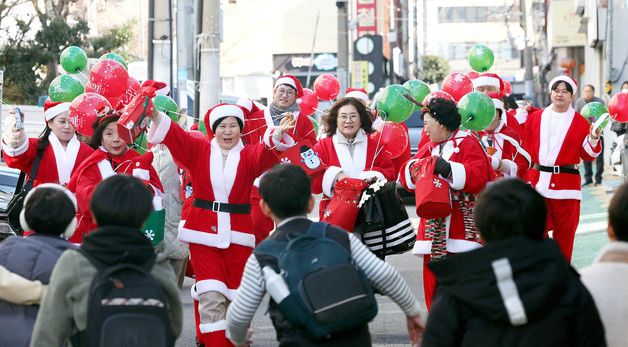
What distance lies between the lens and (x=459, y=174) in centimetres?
809

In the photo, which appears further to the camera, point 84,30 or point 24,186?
point 84,30

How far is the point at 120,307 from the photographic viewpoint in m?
4.70

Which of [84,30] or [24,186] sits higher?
[84,30]

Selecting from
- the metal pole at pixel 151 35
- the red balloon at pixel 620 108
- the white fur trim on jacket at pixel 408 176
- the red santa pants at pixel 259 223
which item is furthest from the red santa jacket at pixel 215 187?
the metal pole at pixel 151 35

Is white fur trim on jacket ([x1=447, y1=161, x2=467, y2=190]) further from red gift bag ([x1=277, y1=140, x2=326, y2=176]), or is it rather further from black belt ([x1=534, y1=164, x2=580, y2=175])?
black belt ([x1=534, y1=164, x2=580, y2=175])

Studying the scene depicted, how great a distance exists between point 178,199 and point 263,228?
73 centimetres

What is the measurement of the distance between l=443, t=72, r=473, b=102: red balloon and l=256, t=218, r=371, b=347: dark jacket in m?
5.74

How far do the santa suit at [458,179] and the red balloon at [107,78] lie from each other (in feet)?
7.61

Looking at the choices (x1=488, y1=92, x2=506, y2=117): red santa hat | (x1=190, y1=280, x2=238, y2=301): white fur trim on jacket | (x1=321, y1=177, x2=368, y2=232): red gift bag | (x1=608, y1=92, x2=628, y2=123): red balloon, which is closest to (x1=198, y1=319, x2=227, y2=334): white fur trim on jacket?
(x1=190, y1=280, x2=238, y2=301): white fur trim on jacket

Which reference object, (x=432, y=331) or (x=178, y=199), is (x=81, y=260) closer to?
(x=432, y=331)

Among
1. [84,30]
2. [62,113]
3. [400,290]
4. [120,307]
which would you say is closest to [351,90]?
[62,113]

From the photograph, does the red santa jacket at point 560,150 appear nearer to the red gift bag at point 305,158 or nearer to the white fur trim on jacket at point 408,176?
the white fur trim on jacket at point 408,176

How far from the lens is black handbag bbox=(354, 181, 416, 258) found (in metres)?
8.60

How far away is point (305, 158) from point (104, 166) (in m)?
Answer: 1.40
